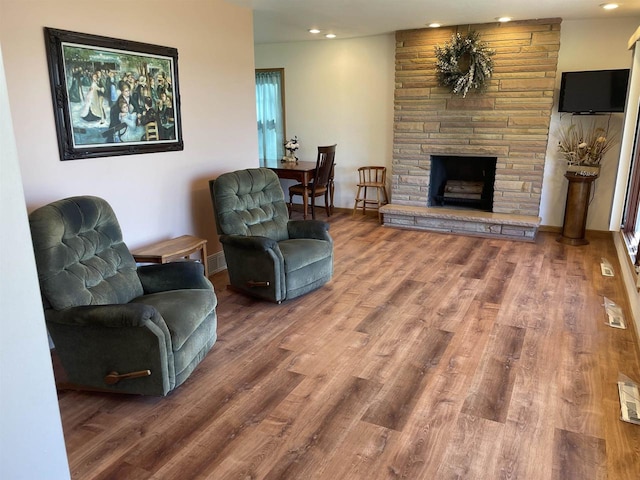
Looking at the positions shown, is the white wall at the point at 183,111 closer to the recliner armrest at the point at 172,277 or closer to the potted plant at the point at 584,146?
the recliner armrest at the point at 172,277

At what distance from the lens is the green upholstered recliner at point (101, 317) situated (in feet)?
7.54

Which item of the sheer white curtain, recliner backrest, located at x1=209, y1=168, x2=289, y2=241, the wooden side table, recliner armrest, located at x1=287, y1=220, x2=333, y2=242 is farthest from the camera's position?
the sheer white curtain

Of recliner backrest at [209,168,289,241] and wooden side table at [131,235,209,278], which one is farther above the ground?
recliner backrest at [209,168,289,241]

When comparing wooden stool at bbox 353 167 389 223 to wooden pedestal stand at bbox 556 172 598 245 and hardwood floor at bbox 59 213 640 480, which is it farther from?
hardwood floor at bbox 59 213 640 480

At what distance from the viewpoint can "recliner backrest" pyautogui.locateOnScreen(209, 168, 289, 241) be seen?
12.3 ft

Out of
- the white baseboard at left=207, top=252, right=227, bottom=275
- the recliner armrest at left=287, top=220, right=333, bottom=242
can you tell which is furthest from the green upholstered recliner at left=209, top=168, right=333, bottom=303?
the white baseboard at left=207, top=252, right=227, bottom=275

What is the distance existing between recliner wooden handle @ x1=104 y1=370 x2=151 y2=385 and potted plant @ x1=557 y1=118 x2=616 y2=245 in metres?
4.82

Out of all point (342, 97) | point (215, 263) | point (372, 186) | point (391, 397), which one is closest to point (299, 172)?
point (372, 186)

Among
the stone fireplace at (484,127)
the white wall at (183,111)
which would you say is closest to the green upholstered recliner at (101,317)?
the white wall at (183,111)

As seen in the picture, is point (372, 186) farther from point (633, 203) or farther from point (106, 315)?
point (106, 315)

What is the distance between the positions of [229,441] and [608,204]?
206 inches

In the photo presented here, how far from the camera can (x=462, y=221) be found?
5.79 meters

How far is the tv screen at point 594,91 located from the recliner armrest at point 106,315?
492cm

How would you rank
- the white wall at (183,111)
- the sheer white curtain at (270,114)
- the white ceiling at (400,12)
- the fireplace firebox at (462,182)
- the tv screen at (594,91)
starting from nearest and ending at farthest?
the white wall at (183,111)
the white ceiling at (400,12)
the tv screen at (594,91)
the fireplace firebox at (462,182)
the sheer white curtain at (270,114)
